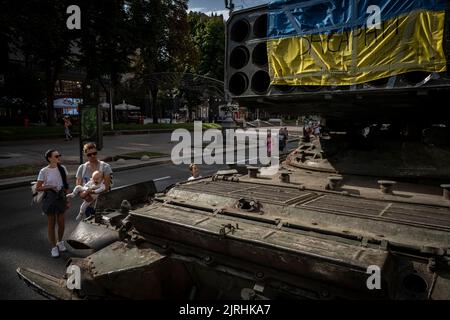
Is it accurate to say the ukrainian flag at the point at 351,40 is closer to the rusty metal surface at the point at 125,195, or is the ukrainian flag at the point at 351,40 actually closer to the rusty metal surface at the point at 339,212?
the rusty metal surface at the point at 339,212

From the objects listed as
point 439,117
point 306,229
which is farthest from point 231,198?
point 439,117

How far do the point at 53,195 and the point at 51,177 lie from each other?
0.32m

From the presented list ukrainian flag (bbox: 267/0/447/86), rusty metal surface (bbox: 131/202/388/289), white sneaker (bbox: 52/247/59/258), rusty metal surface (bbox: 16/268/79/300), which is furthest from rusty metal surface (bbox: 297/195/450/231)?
white sneaker (bbox: 52/247/59/258)

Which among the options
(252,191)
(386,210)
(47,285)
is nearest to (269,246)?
(386,210)

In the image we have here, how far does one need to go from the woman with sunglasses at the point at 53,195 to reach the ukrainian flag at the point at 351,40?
4588 millimetres

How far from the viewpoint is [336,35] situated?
378 cm

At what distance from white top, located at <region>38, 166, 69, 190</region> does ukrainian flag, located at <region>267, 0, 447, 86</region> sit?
180 inches

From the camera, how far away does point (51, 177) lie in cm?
689

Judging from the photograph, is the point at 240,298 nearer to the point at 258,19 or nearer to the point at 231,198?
the point at 231,198

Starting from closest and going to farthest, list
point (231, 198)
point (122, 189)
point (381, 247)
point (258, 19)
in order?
point (381, 247) < point (231, 198) < point (258, 19) < point (122, 189)

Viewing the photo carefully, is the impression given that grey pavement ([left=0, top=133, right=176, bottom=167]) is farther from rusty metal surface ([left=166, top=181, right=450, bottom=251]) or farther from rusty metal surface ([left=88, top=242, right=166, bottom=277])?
rusty metal surface ([left=166, top=181, right=450, bottom=251])

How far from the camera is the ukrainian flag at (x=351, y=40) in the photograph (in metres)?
3.32
